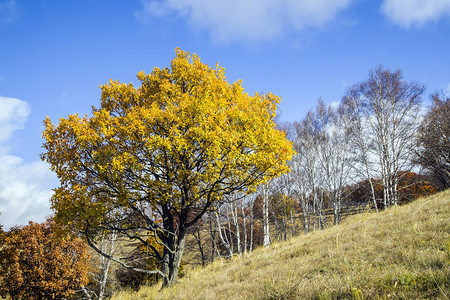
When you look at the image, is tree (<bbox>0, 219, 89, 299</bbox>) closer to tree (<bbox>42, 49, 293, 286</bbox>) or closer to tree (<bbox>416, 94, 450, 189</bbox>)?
tree (<bbox>42, 49, 293, 286</bbox>)

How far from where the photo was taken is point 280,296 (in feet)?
10.3

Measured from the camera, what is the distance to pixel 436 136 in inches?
723

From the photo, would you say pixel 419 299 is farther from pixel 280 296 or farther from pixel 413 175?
pixel 413 175

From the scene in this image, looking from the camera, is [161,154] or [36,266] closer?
[161,154]

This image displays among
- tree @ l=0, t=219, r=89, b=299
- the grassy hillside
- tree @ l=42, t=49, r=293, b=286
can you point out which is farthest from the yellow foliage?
tree @ l=0, t=219, r=89, b=299

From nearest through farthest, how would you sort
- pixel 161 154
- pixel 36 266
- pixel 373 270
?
pixel 373 270 → pixel 161 154 → pixel 36 266

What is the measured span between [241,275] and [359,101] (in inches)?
617

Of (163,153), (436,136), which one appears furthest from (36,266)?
(436,136)

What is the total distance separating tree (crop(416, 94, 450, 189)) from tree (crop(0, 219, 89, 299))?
27.5 meters

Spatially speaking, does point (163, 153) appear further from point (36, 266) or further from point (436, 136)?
point (436, 136)

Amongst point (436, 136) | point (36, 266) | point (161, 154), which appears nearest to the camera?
point (161, 154)

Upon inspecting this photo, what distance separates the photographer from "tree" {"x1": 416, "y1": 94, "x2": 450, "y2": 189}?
56.3 feet

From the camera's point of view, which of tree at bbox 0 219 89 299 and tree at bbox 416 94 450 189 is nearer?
tree at bbox 0 219 89 299

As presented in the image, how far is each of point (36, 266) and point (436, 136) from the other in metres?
32.3
